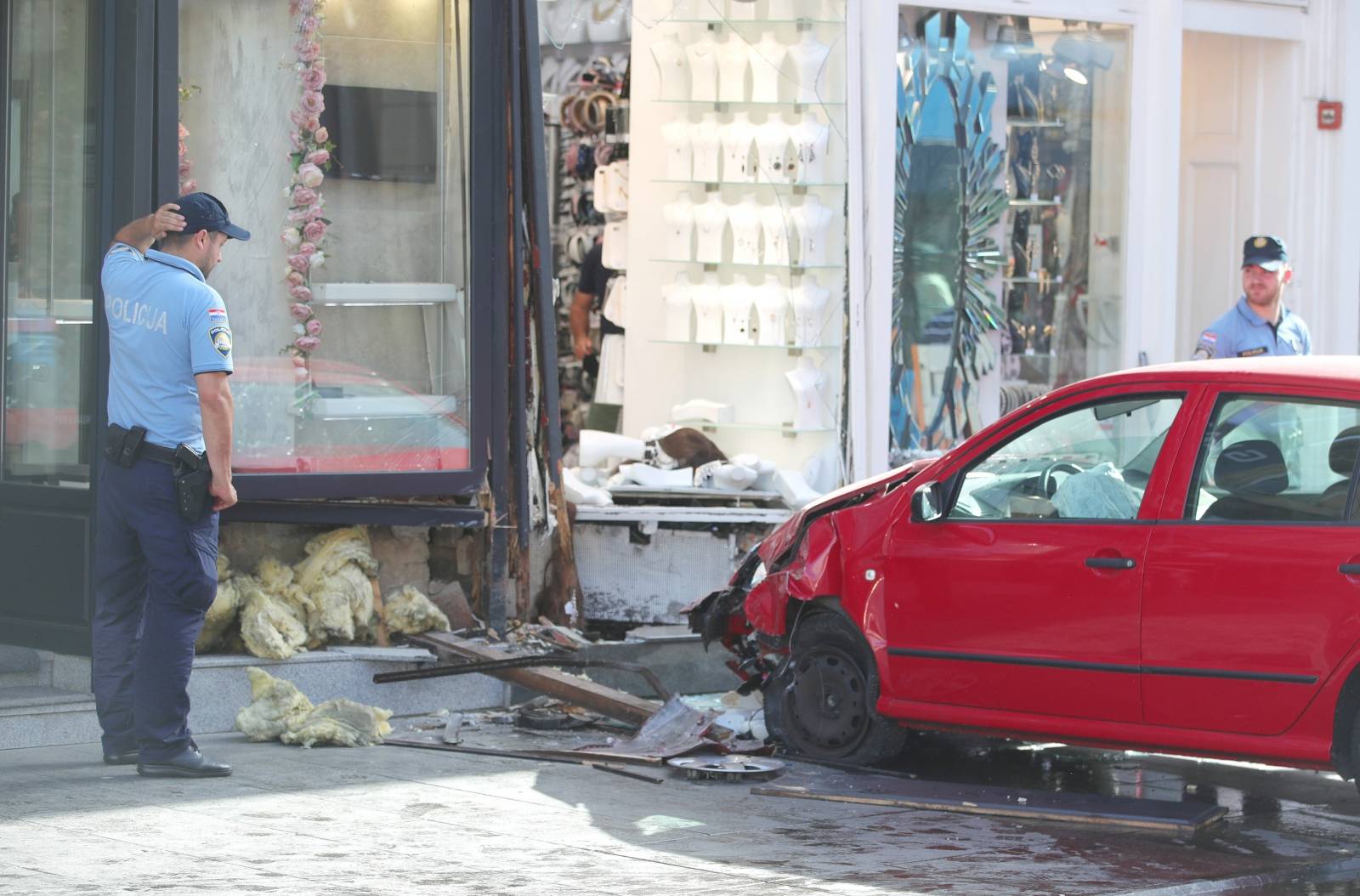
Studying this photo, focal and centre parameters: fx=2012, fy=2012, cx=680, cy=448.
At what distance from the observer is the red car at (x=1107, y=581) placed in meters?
6.45

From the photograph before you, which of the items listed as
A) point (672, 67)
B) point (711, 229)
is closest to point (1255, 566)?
point (711, 229)

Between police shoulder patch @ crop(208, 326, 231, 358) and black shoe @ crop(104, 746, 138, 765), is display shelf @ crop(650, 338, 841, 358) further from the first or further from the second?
black shoe @ crop(104, 746, 138, 765)

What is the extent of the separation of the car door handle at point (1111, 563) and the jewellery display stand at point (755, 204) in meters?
4.56

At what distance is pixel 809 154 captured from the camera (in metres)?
11.5

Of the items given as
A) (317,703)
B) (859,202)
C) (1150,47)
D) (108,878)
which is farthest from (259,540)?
(1150,47)

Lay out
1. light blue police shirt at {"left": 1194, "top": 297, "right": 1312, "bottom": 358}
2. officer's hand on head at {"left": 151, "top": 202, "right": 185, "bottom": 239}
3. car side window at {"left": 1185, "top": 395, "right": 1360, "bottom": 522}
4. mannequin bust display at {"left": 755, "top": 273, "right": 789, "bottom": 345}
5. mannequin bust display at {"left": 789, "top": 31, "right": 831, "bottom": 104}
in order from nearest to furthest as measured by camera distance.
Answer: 1. car side window at {"left": 1185, "top": 395, "right": 1360, "bottom": 522}
2. officer's hand on head at {"left": 151, "top": 202, "right": 185, "bottom": 239}
3. light blue police shirt at {"left": 1194, "top": 297, "right": 1312, "bottom": 358}
4. mannequin bust display at {"left": 789, "top": 31, "right": 831, "bottom": 104}
5. mannequin bust display at {"left": 755, "top": 273, "right": 789, "bottom": 345}

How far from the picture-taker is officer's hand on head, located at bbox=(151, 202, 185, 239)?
7.30 m

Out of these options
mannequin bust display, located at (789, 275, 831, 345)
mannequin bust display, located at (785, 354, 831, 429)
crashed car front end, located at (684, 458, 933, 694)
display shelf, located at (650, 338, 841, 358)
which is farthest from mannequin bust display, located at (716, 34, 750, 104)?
crashed car front end, located at (684, 458, 933, 694)

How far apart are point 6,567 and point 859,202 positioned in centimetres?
526

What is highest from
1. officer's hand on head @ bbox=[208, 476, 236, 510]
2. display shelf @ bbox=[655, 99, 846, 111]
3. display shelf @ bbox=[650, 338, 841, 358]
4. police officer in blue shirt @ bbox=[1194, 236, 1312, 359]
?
display shelf @ bbox=[655, 99, 846, 111]

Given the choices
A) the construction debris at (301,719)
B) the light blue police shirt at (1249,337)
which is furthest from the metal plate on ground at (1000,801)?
the light blue police shirt at (1249,337)

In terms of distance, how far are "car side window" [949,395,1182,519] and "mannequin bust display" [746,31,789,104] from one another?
455cm

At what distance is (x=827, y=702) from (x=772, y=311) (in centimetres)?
416

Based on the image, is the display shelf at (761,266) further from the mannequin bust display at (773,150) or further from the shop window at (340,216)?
the shop window at (340,216)
